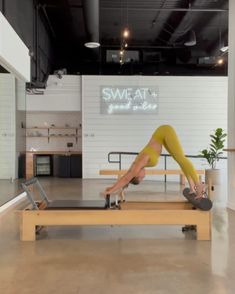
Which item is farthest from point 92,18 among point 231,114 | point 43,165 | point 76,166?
point 43,165

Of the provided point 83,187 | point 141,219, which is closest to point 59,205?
point 141,219

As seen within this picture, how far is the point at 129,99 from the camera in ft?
39.6

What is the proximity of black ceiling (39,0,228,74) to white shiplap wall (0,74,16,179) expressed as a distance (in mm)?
2582

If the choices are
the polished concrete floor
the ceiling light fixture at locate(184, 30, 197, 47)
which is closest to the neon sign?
the ceiling light fixture at locate(184, 30, 197, 47)

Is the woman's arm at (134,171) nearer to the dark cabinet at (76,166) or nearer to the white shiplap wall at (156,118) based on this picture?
the white shiplap wall at (156,118)

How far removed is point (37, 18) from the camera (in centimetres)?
962

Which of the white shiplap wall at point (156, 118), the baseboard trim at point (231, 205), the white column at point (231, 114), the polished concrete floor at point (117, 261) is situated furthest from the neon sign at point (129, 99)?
the polished concrete floor at point (117, 261)

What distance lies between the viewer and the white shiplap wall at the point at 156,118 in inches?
470

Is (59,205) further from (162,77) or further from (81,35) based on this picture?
(81,35)

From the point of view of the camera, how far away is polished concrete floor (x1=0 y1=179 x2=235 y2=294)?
281cm

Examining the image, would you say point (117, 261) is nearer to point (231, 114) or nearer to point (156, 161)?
point (156, 161)

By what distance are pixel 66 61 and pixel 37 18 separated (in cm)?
400

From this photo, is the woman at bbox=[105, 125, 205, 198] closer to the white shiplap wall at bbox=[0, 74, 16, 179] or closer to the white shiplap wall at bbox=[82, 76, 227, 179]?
the white shiplap wall at bbox=[0, 74, 16, 179]

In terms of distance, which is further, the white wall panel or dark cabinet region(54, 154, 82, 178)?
dark cabinet region(54, 154, 82, 178)
